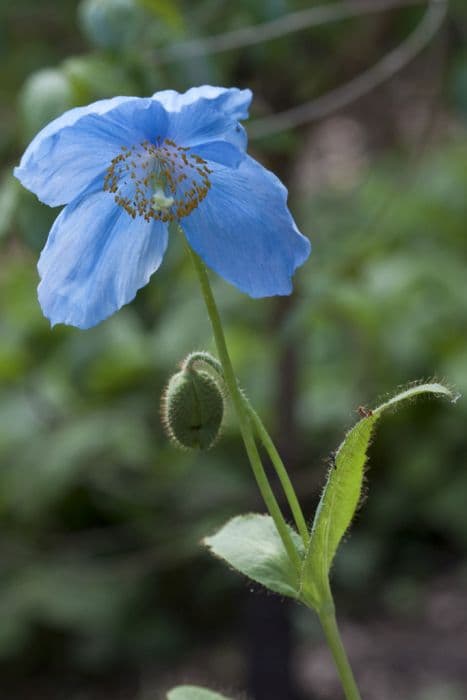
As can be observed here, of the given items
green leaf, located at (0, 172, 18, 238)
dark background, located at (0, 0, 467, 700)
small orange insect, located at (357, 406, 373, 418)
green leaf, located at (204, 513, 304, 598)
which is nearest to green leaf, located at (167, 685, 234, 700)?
green leaf, located at (204, 513, 304, 598)

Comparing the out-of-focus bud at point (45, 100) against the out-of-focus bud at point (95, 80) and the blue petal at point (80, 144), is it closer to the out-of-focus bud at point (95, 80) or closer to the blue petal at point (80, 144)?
the out-of-focus bud at point (95, 80)

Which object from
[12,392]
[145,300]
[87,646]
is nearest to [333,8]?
[145,300]

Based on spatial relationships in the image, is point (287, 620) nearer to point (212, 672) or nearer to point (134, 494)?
point (212, 672)

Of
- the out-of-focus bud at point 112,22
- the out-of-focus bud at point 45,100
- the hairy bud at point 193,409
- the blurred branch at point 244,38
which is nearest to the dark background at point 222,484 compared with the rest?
the blurred branch at point 244,38

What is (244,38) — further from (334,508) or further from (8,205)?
(334,508)

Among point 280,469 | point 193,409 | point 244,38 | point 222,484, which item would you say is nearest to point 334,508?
point 280,469

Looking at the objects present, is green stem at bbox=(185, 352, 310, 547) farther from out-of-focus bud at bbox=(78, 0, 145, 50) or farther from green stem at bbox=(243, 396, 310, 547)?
out-of-focus bud at bbox=(78, 0, 145, 50)
